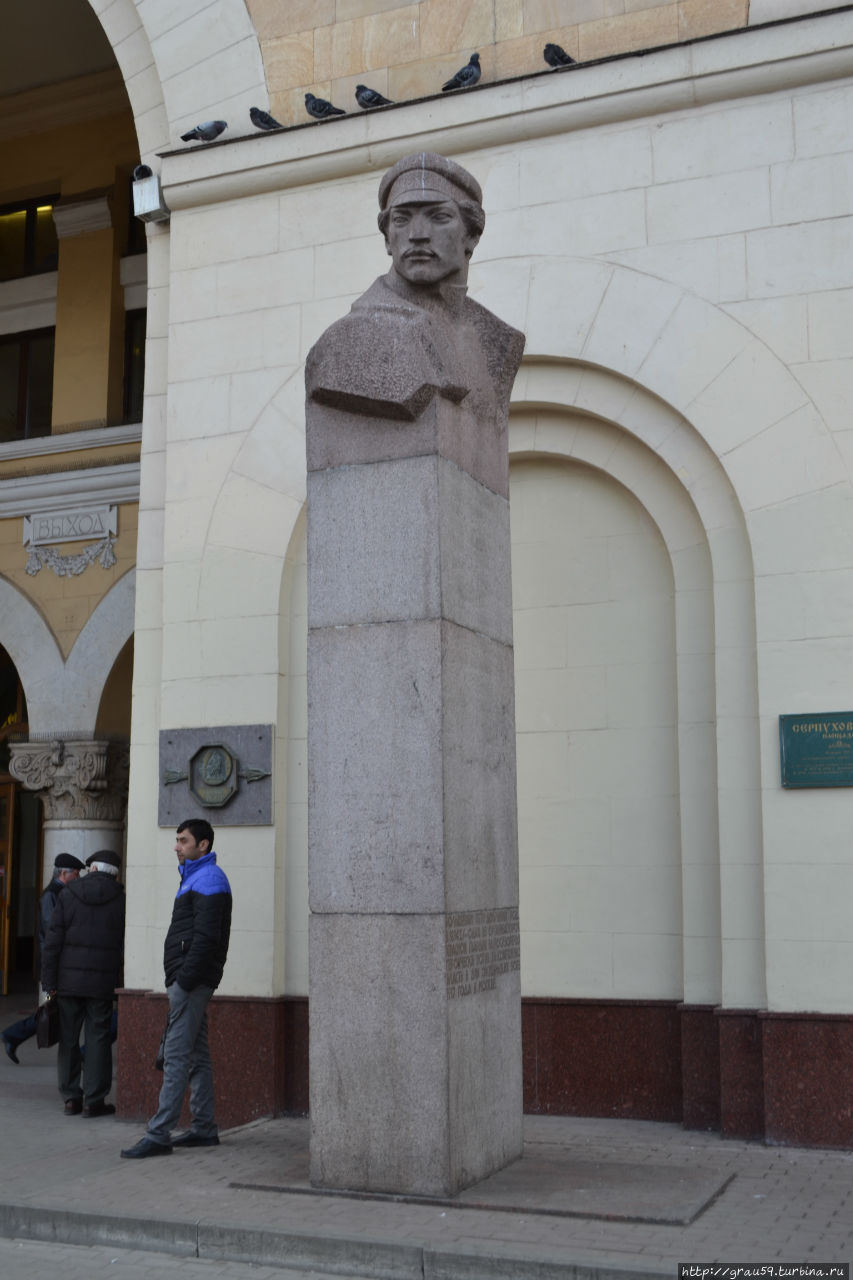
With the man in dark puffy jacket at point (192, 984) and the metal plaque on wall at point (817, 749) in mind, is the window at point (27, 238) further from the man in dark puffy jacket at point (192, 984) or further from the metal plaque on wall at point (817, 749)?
the metal plaque on wall at point (817, 749)

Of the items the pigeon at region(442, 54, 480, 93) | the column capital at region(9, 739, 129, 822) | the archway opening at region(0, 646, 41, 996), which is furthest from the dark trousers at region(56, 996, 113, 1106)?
the archway opening at region(0, 646, 41, 996)

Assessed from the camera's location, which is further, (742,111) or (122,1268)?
(742,111)

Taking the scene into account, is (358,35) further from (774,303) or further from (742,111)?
(774,303)

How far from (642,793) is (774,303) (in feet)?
10.3

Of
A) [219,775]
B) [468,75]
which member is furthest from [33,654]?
[468,75]

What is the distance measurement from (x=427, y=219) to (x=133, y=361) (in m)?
8.69

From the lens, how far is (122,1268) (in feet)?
20.2

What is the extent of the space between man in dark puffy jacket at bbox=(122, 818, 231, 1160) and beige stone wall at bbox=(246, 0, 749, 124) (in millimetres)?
5342

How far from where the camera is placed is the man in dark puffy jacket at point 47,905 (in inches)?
425

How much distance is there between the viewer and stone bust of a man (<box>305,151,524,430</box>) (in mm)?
6996

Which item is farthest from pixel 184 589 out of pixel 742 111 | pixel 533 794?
pixel 742 111

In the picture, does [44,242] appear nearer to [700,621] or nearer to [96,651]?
[96,651]

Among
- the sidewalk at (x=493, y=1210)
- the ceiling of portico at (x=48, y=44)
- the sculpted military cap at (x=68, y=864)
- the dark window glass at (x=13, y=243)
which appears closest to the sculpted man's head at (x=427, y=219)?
the sidewalk at (x=493, y=1210)

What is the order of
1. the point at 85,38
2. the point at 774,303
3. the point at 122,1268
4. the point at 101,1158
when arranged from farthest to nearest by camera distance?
the point at 85,38
the point at 774,303
the point at 101,1158
the point at 122,1268
